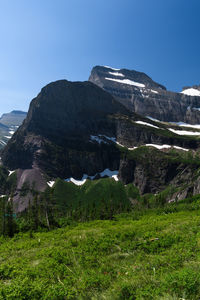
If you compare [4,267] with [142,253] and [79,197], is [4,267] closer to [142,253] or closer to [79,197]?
[142,253]

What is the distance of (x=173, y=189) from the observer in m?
198

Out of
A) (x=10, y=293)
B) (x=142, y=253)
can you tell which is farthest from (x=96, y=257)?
(x=10, y=293)

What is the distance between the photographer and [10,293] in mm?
7344

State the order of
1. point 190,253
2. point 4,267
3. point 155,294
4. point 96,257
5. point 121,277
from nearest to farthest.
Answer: point 155,294 → point 121,277 → point 190,253 → point 4,267 → point 96,257

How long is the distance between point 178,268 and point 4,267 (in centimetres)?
1030

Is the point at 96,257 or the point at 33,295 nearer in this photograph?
the point at 33,295

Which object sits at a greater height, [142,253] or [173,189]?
[142,253]

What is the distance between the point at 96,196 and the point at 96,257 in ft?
605

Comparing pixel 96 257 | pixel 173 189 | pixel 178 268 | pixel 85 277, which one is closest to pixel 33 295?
pixel 85 277

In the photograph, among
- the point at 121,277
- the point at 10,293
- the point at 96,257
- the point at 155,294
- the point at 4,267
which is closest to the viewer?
the point at 155,294

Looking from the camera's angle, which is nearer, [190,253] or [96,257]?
[190,253]

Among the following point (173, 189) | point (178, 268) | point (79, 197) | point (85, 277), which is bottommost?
point (79, 197)

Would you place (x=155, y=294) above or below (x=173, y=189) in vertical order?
above

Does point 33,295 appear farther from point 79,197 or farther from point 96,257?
point 79,197
